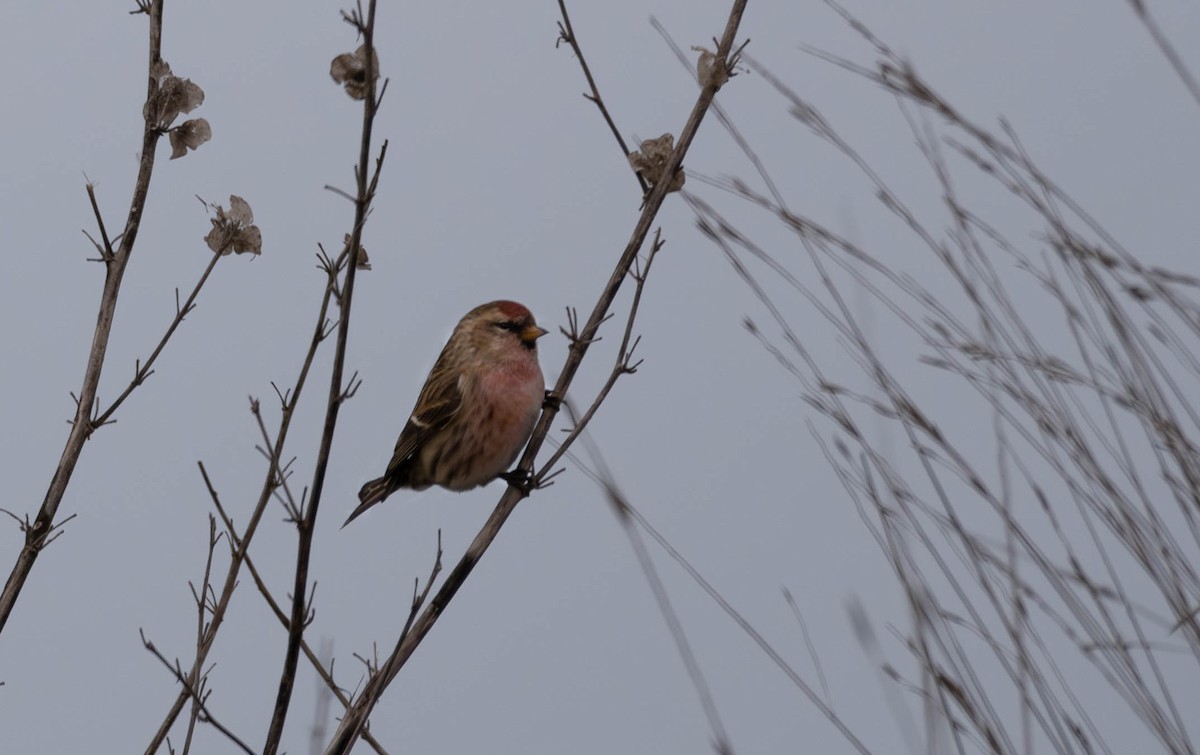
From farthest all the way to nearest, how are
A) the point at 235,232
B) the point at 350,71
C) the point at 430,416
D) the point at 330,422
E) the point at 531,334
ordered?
the point at 430,416 < the point at 531,334 < the point at 235,232 < the point at 350,71 < the point at 330,422

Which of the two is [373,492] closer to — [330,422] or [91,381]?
[91,381]

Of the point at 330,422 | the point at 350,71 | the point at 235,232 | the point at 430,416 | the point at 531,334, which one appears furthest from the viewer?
the point at 430,416

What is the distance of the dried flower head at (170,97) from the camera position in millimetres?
2330

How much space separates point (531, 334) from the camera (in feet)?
10.3

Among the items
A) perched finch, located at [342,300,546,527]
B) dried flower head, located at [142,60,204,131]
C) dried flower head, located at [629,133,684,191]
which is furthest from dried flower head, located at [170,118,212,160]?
perched finch, located at [342,300,546,527]

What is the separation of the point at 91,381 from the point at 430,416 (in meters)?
1.26

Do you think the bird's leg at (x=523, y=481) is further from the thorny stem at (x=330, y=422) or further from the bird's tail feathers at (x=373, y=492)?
the bird's tail feathers at (x=373, y=492)

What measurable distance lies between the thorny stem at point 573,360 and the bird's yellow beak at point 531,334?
60cm

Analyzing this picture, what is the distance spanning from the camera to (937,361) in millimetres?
2207

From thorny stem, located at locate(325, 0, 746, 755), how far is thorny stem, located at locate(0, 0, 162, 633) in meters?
0.55

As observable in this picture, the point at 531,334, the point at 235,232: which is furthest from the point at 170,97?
the point at 531,334

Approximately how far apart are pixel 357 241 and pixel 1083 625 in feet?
3.85

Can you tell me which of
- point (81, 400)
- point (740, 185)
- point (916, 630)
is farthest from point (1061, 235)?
point (81, 400)

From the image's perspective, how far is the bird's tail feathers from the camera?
3.29 meters
